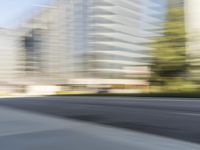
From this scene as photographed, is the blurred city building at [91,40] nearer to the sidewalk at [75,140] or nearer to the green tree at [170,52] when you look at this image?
the green tree at [170,52]

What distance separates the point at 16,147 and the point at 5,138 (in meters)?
0.47

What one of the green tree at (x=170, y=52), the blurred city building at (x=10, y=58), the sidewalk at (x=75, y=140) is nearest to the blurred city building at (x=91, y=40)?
the blurred city building at (x=10, y=58)

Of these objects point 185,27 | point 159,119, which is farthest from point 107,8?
point 159,119

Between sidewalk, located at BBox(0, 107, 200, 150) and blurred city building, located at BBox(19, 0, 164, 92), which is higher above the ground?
blurred city building, located at BBox(19, 0, 164, 92)

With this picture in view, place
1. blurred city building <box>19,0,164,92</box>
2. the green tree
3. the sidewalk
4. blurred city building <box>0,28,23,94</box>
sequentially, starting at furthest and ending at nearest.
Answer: blurred city building <box>0,28,23,94</box> → blurred city building <box>19,0,164,92</box> → the green tree → the sidewalk

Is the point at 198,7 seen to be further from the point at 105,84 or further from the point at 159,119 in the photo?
the point at 159,119

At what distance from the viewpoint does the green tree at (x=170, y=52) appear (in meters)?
33.9

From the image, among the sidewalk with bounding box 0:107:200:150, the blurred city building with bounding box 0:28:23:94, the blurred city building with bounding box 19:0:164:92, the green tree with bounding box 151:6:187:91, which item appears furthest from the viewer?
the blurred city building with bounding box 0:28:23:94

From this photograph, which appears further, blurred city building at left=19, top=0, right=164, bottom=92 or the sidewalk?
blurred city building at left=19, top=0, right=164, bottom=92

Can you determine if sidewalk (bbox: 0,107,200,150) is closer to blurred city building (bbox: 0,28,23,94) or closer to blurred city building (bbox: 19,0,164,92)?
blurred city building (bbox: 19,0,164,92)

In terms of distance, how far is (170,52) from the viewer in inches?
1336

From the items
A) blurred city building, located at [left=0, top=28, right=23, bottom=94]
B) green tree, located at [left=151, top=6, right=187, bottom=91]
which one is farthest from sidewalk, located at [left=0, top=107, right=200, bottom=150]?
blurred city building, located at [left=0, top=28, right=23, bottom=94]

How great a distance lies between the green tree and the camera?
111 feet

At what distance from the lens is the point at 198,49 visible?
113 feet
